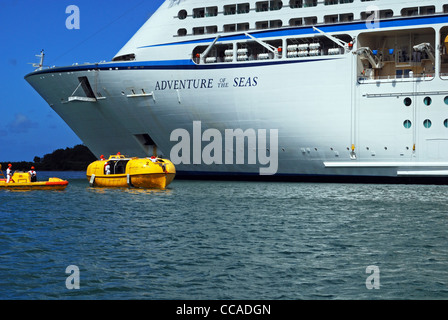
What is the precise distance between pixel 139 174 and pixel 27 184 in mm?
6008

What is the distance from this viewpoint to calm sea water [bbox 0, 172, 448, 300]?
35.8ft

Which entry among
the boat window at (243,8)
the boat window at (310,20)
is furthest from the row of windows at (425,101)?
the boat window at (243,8)

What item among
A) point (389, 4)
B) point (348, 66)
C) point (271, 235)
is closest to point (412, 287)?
point (271, 235)

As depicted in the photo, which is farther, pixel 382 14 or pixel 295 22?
pixel 295 22

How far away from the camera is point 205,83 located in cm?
3644

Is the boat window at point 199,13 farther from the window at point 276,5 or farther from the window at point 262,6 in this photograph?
the window at point 276,5

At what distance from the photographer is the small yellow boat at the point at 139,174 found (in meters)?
33.0

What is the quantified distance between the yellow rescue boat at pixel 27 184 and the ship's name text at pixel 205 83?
856 cm

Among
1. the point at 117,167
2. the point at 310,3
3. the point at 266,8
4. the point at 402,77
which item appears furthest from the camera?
the point at 266,8

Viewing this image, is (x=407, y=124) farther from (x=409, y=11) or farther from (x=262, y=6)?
(x=262, y=6)

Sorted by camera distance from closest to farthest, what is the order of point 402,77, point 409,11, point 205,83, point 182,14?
point 402,77, point 409,11, point 205,83, point 182,14

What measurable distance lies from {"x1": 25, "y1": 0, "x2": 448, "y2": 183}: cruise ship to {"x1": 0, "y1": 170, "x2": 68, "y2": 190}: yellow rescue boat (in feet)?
24.4

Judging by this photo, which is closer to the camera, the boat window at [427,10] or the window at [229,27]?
the boat window at [427,10]

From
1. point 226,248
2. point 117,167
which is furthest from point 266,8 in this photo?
point 226,248
